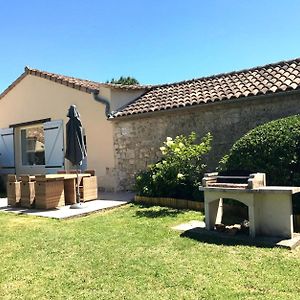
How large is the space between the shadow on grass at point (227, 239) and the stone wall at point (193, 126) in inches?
155

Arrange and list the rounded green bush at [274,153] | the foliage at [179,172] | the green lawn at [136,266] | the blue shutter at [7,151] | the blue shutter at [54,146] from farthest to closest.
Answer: the blue shutter at [7,151]
the blue shutter at [54,146]
the foliage at [179,172]
the rounded green bush at [274,153]
the green lawn at [136,266]

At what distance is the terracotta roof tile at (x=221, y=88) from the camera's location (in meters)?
8.88

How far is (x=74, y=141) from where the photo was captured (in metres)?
8.57

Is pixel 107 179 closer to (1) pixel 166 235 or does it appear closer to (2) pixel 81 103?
(2) pixel 81 103

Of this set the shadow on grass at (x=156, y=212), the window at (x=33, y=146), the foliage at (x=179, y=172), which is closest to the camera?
the shadow on grass at (x=156, y=212)

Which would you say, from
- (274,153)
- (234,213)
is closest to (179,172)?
(234,213)

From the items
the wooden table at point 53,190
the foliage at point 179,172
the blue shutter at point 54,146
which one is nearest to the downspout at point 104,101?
the blue shutter at point 54,146

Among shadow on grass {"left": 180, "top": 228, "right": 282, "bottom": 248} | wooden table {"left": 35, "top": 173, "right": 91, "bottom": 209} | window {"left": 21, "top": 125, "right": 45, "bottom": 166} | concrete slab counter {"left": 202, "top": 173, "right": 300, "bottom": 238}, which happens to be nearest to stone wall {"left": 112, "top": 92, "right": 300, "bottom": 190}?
wooden table {"left": 35, "top": 173, "right": 91, "bottom": 209}

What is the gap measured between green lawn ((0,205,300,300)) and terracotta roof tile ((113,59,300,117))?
4350 millimetres

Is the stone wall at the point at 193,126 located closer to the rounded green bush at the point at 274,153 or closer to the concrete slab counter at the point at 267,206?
the rounded green bush at the point at 274,153

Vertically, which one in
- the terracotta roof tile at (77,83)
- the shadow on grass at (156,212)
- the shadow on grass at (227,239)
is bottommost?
the shadow on grass at (227,239)

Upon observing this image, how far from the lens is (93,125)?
11.9m

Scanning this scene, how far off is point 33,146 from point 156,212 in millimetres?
8559

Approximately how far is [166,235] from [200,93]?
574 cm
